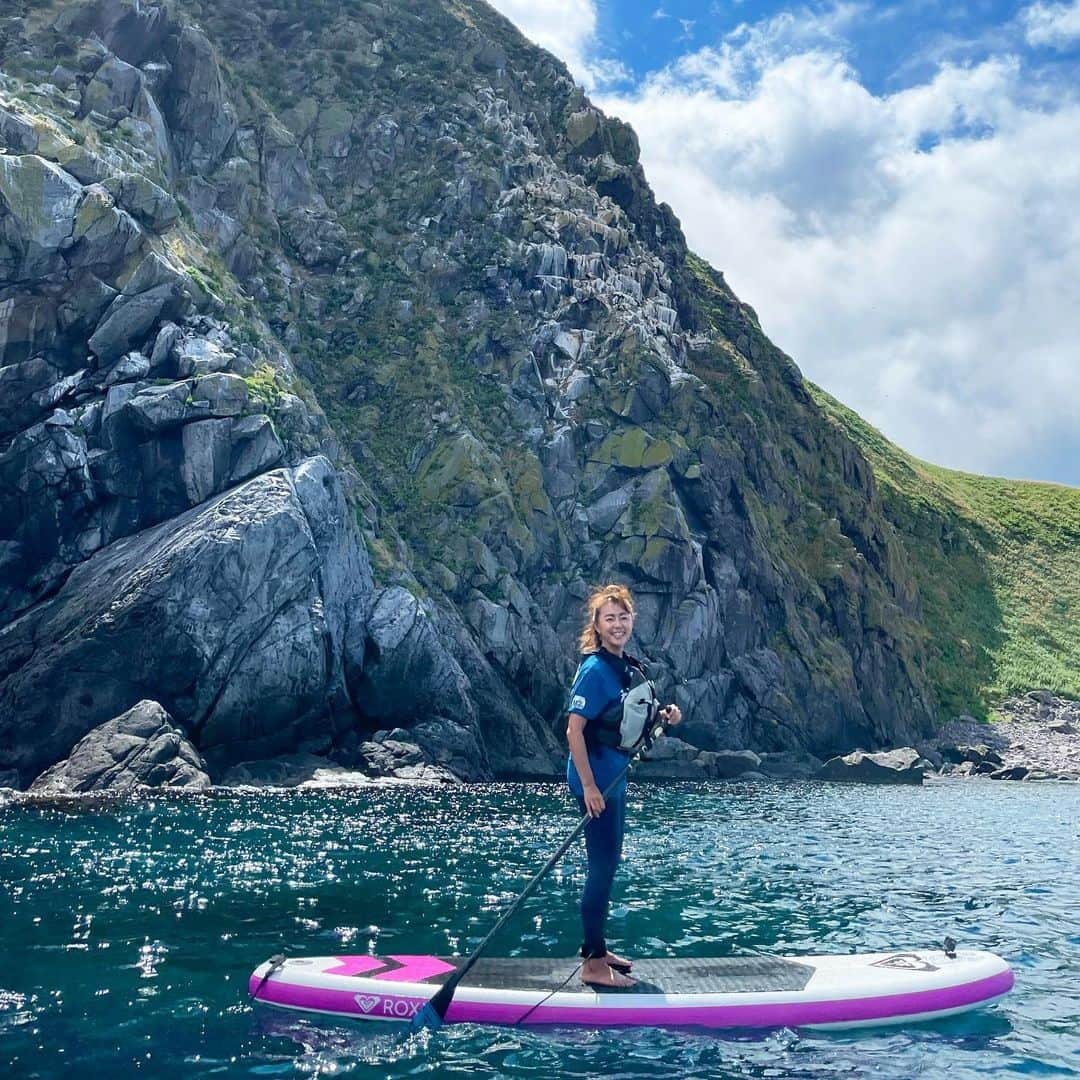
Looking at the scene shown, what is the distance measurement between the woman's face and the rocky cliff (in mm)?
29076

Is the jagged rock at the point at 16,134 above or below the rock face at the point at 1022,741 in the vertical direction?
above

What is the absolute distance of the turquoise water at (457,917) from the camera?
808 cm

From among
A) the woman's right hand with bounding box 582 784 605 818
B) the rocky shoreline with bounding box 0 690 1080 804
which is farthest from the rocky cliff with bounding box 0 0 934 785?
the woman's right hand with bounding box 582 784 605 818

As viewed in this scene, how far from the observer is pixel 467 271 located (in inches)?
2721

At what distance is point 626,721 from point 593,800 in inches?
33.1

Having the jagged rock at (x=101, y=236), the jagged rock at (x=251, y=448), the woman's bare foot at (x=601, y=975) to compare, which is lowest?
the woman's bare foot at (x=601, y=975)

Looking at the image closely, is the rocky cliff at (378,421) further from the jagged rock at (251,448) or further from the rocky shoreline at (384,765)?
the rocky shoreline at (384,765)

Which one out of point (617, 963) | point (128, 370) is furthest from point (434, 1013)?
point (128, 370)

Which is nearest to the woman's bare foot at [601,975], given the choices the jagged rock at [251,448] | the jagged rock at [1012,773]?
the jagged rock at [251,448]

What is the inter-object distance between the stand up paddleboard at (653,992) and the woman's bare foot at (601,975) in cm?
10

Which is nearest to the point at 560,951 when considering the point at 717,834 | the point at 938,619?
the point at 717,834

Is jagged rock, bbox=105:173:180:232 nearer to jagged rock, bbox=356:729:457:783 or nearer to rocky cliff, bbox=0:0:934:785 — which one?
rocky cliff, bbox=0:0:934:785

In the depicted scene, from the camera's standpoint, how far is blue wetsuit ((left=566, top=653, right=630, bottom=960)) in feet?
31.2

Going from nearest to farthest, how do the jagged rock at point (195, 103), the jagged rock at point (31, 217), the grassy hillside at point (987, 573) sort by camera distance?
the jagged rock at point (31, 217) → the jagged rock at point (195, 103) → the grassy hillside at point (987, 573)
